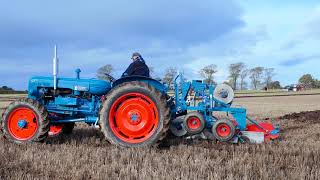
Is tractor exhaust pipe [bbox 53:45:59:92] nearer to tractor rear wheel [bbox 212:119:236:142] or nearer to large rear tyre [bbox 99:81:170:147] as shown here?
large rear tyre [bbox 99:81:170:147]

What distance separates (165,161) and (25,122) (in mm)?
3060

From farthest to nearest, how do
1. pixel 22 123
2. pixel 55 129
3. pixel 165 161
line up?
1. pixel 55 129
2. pixel 22 123
3. pixel 165 161

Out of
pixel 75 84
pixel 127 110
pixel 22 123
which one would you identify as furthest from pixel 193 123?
pixel 22 123

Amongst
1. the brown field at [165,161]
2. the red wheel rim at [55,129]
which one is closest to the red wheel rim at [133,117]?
the brown field at [165,161]

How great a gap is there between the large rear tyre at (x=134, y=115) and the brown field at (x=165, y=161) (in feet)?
0.99

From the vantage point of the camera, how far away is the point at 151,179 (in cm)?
470

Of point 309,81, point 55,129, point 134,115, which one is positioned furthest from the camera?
point 309,81

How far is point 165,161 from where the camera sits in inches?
228

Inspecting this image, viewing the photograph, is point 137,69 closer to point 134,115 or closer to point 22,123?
point 134,115

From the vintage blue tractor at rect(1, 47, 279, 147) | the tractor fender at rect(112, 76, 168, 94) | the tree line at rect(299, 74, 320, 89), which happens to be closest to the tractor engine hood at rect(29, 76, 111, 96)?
the vintage blue tractor at rect(1, 47, 279, 147)

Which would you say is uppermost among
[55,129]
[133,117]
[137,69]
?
[137,69]

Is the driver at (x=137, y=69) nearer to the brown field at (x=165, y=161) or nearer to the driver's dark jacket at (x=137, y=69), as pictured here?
the driver's dark jacket at (x=137, y=69)

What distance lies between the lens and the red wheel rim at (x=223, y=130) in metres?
7.84

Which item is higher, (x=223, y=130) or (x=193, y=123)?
(x=193, y=123)
